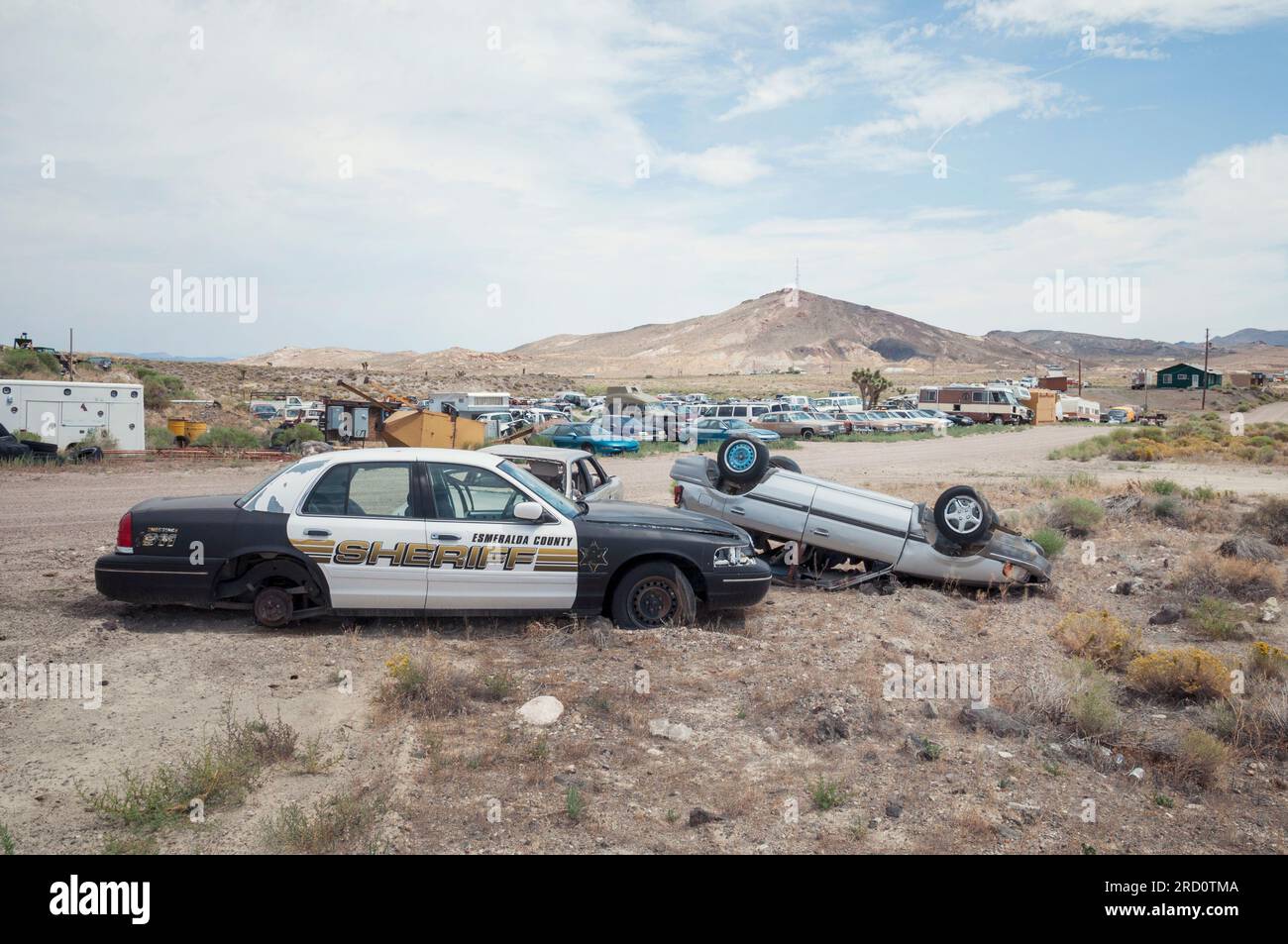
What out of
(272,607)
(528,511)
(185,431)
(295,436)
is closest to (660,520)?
(528,511)

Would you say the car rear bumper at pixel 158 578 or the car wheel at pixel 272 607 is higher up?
the car rear bumper at pixel 158 578

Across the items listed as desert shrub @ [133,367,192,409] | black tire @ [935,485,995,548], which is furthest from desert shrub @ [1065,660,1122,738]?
desert shrub @ [133,367,192,409]

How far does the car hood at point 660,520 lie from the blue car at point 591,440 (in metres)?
20.6

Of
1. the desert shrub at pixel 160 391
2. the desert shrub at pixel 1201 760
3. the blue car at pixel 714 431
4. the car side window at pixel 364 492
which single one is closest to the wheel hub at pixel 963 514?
the desert shrub at pixel 1201 760

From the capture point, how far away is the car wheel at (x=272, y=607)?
724 centimetres

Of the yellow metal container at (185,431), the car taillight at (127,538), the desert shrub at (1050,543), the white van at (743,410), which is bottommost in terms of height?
the desert shrub at (1050,543)

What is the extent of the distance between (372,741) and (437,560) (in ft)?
6.60

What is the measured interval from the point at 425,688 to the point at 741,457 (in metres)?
4.87

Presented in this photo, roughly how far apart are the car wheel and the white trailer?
2044 cm

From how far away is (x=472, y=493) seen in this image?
7.54m

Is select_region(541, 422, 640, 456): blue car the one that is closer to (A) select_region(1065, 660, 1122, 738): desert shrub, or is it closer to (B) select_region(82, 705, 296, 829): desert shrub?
(A) select_region(1065, 660, 1122, 738): desert shrub

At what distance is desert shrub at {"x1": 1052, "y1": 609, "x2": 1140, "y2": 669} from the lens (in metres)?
7.65

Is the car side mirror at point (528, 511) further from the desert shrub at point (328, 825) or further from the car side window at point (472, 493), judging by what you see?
the desert shrub at point (328, 825)

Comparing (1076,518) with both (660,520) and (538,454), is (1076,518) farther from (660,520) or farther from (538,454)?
(660,520)
